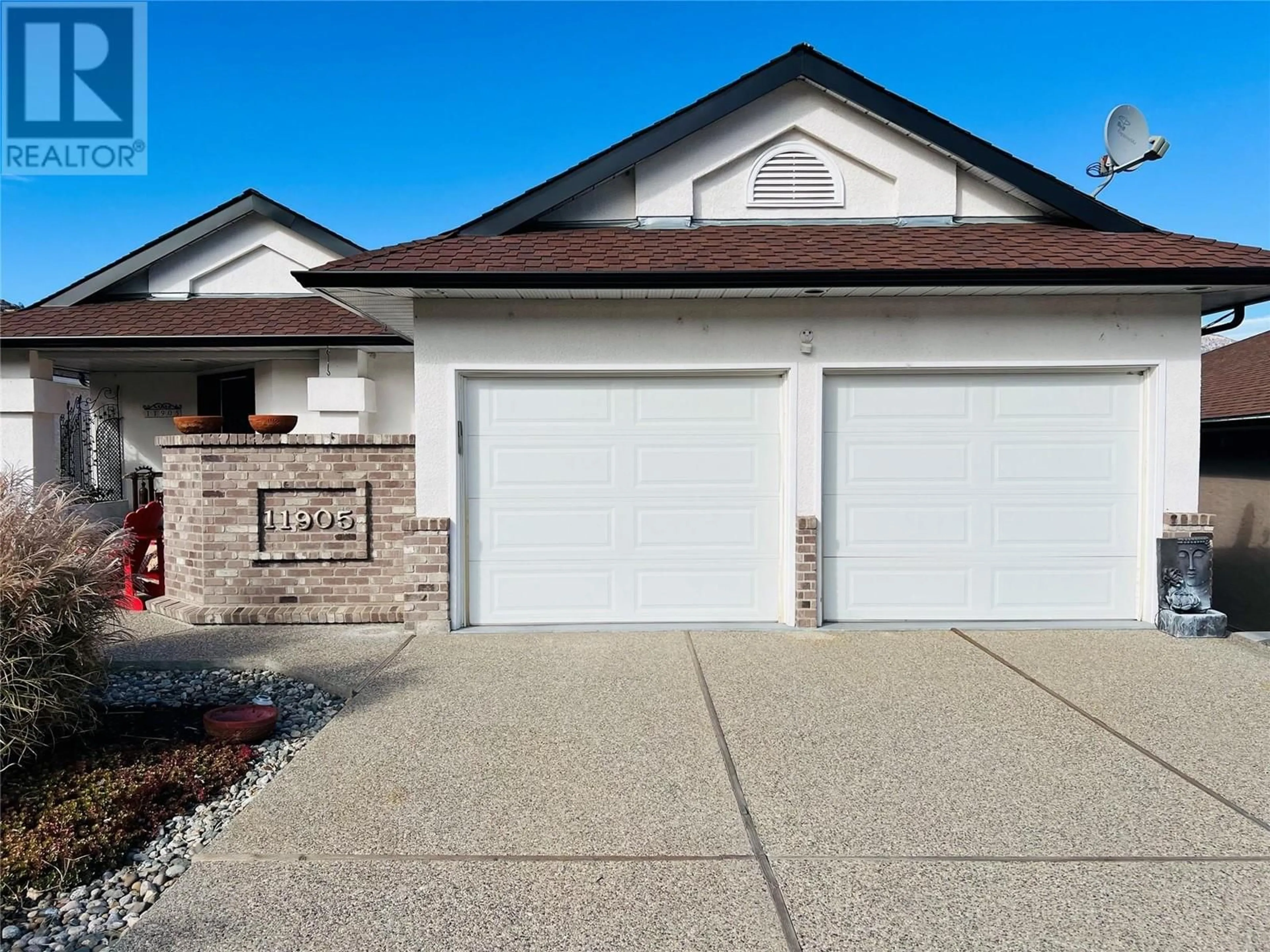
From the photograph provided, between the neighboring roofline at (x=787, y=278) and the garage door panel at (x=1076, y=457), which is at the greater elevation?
the neighboring roofline at (x=787, y=278)

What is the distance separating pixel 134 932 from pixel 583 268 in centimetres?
527

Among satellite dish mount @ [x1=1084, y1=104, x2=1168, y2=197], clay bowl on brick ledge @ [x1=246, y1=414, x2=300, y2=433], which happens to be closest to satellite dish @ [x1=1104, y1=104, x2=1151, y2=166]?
satellite dish mount @ [x1=1084, y1=104, x2=1168, y2=197]

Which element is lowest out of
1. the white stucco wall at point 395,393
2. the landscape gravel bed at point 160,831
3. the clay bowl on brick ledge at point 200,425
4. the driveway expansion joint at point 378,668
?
the landscape gravel bed at point 160,831

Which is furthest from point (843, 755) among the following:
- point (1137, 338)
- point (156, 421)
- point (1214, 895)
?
point (156, 421)

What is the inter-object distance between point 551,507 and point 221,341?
5.64 meters

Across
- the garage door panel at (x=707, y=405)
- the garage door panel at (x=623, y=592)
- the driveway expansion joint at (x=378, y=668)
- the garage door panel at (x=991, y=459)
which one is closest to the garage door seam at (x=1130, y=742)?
the garage door panel at (x=991, y=459)

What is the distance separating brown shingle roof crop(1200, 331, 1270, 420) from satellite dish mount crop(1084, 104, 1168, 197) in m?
3.42

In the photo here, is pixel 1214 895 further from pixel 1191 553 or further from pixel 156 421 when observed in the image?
pixel 156 421

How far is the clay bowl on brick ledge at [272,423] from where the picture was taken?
25.0ft

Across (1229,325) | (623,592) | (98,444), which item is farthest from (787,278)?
(98,444)

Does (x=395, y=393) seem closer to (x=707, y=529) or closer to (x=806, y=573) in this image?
(x=707, y=529)

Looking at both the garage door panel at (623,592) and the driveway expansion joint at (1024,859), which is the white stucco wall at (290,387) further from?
Result: the driveway expansion joint at (1024,859)

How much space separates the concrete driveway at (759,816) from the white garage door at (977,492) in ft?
4.43

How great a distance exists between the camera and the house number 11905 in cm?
745
